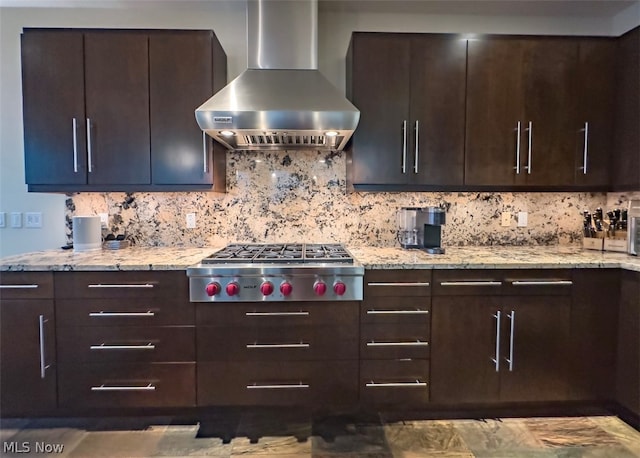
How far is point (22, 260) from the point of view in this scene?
1.99m

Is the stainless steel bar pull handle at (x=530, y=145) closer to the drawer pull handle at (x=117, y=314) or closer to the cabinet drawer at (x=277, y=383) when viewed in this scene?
the cabinet drawer at (x=277, y=383)

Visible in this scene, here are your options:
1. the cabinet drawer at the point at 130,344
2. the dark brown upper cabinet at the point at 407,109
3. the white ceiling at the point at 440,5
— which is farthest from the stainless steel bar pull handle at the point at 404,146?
the cabinet drawer at the point at 130,344

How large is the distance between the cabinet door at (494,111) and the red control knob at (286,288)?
55.3 inches

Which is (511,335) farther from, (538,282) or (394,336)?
(394,336)

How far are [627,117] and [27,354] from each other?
3.96 metres

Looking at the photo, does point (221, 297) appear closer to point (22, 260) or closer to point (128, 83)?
point (22, 260)

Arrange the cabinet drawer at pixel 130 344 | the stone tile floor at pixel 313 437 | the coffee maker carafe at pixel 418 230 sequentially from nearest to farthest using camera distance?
1. the stone tile floor at pixel 313 437
2. the cabinet drawer at pixel 130 344
3. the coffee maker carafe at pixel 418 230

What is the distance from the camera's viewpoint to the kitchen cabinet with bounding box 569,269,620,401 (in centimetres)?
202

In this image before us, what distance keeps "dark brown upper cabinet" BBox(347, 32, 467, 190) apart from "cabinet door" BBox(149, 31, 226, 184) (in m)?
0.97

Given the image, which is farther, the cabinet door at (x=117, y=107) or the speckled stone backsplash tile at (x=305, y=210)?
the speckled stone backsplash tile at (x=305, y=210)

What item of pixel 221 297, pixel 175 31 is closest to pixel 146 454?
pixel 221 297

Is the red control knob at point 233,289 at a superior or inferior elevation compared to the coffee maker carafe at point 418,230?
inferior

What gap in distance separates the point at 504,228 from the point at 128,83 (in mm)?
2878

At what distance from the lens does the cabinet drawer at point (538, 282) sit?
1.99 m
